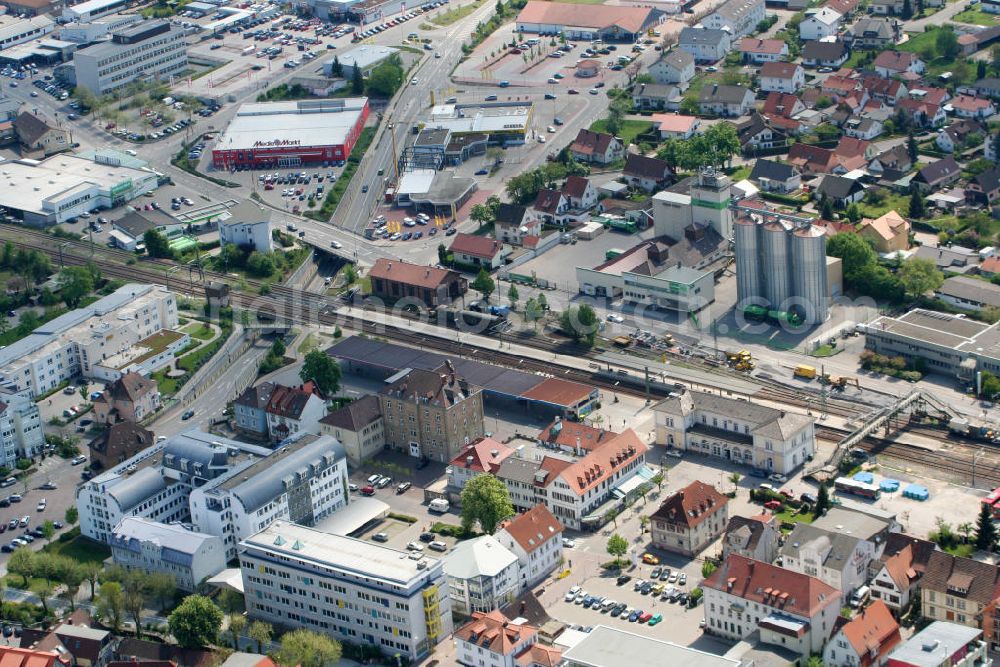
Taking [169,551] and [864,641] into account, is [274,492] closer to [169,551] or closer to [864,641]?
[169,551]

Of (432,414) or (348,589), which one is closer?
(348,589)

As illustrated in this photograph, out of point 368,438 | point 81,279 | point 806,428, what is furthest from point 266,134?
point 806,428

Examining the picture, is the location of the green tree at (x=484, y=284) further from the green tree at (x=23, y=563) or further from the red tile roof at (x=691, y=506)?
the green tree at (x=23, y=563)

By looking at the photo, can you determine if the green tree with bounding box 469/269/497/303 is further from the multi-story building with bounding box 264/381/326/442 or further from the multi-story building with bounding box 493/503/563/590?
the multi-story building with bounding box 493/503/563/590

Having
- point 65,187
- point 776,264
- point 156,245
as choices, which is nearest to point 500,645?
point 776,264

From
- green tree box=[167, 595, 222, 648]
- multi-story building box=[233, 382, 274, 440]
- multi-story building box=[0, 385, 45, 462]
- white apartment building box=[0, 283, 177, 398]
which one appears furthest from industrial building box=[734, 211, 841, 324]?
green tree box=[167, 595, 222, 648]
